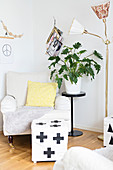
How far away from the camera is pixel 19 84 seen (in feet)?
11.1

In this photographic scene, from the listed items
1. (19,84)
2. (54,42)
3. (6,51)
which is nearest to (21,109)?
(19,84)

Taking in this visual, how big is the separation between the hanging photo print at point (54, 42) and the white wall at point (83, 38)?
0.08m

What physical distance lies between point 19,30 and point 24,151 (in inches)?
82.1

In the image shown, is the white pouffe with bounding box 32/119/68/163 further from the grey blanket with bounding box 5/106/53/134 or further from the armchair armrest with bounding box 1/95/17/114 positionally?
the armchair armrest with bounding box 1/95/17/114

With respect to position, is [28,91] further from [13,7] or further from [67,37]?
[13,7]

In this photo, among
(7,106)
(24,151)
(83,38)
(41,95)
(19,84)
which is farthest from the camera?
(83,38)

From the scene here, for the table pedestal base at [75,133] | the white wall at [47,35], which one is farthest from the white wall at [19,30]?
the table pedestal base at [75,133]

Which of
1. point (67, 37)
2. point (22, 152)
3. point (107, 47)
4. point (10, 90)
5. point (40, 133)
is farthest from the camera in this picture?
point (67, 37)

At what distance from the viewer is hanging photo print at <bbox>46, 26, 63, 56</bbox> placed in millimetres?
3821

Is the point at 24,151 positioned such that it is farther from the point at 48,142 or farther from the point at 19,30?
the point at 19,30

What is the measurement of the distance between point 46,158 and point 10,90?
1.32 meters

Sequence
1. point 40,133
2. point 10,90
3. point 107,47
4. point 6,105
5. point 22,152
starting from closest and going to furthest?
point 40,133 < point 22,152 < point 6,105 < point 107,47 < point 10,90

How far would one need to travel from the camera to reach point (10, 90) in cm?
339

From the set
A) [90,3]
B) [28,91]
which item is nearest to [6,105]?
[28,91]
